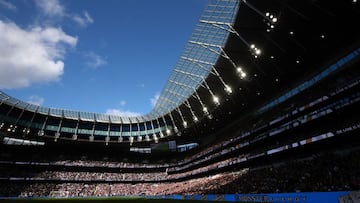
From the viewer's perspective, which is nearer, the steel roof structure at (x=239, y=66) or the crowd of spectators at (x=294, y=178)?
the crowd of spectators at (x=294, y=178)

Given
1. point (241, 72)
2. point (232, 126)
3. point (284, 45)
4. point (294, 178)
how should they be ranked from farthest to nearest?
point (232, 126)
point (241, 72)
point (284, 45)
point (294, 178)

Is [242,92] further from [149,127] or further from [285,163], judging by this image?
[149,127]

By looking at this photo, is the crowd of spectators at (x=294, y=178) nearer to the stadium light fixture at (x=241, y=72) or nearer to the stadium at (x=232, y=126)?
the stadium at (x=232, y=126)

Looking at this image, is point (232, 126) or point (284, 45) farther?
point (232, 126)

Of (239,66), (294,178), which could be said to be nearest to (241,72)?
(239,66)

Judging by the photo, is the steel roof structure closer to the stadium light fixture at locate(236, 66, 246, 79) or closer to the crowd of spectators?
the stadium light fixture at locate(236, 66, 246, 79)

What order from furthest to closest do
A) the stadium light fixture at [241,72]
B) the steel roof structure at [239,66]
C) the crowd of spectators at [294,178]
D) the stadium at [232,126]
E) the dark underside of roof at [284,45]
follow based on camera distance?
the stadium light fixture at [241,72] → the steel roof structure at [239,66] → the dark underside of roof at [284,45] → the stadium at [232,126] → the crowd of spectators at [294,178]

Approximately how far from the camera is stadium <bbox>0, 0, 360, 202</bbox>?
2839 cm

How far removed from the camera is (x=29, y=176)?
59.5 m

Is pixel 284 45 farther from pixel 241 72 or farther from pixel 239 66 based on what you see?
pixel 241 72

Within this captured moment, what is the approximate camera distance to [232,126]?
6253 cm

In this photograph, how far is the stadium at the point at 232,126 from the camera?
1118 inches

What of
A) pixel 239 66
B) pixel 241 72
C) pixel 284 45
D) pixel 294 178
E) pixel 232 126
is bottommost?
pixel 294 178

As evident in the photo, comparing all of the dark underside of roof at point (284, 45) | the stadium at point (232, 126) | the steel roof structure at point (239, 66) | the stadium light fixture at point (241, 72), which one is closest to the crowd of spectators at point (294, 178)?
the stadium at point (232, 126)
